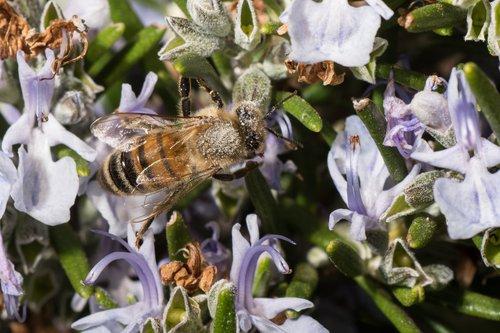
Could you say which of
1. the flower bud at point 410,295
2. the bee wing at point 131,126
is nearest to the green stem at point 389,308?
the flower bud at point 410,295

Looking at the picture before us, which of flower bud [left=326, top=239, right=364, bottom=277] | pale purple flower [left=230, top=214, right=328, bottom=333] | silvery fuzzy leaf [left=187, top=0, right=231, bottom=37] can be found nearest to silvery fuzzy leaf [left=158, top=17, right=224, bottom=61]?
silvery fuzzy leaf [left=187, top=0, right=231, bottom=37]

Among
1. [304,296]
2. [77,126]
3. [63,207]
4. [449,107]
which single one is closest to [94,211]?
[77,126]

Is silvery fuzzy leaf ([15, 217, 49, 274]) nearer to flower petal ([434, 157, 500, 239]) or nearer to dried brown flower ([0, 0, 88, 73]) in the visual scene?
dried brown flower ([0, 0, 88, 73])

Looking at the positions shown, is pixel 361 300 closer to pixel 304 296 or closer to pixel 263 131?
pixel 304 296

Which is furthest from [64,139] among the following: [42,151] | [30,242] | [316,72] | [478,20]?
[478,20]

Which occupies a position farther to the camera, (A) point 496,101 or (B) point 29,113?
(B) point 29,113

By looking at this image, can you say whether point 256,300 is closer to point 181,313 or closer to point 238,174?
point 181,313
